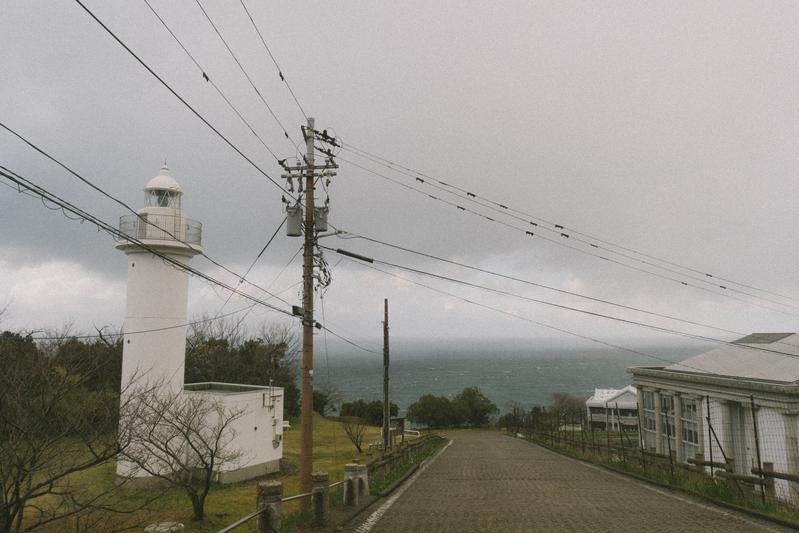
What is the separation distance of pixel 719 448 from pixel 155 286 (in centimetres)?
2262

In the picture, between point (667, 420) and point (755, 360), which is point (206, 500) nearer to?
point (667, 420)

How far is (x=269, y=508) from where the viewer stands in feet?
26.8

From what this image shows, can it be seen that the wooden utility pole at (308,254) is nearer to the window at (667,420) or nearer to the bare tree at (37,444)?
the bare tree at (37,444)

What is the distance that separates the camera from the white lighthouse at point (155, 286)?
22.4 metres

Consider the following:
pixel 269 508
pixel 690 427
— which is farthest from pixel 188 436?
pixel 690 427

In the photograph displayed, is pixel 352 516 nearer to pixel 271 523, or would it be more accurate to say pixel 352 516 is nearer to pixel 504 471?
pixel 271 523

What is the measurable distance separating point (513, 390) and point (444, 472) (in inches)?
5423

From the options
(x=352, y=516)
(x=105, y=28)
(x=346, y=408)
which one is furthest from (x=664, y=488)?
(x=346, y=408)

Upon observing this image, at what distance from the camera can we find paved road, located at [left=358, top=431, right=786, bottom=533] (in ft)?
32.3

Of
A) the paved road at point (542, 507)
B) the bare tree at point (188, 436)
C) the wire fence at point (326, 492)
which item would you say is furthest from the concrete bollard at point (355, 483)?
the bare tree at point (188, 436)

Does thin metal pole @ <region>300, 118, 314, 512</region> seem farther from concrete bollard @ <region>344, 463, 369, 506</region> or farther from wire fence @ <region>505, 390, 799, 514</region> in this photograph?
wire fence @ <region>505, 390, 799, 514</region>

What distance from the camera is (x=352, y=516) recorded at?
11008 millimetres

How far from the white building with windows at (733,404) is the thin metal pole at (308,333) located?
11.0 meters

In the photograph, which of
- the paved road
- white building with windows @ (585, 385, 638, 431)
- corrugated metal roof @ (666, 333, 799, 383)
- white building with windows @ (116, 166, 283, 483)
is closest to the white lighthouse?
white building with windows @ (116, 166, 283, 483)
